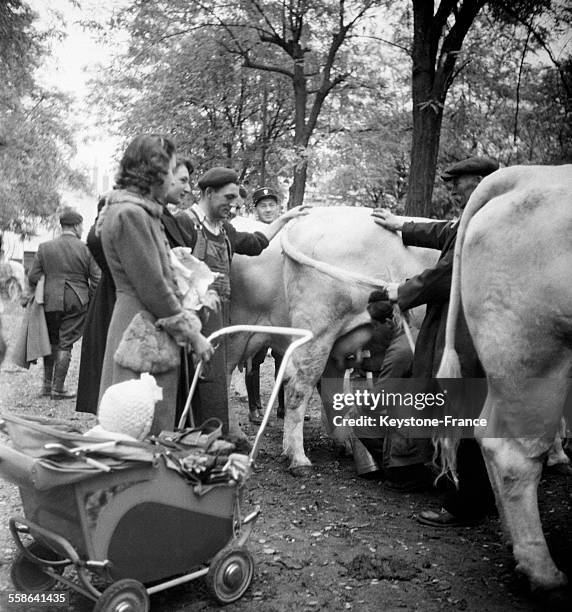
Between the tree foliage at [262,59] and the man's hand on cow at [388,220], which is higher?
the tree foliage at [262,59]

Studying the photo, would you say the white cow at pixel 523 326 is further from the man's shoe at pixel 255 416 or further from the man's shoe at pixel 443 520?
the man's shoe at pixel 255 416

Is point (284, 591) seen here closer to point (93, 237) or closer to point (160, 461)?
point (160, 461)

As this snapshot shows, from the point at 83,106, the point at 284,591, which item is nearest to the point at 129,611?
the point at 284,591

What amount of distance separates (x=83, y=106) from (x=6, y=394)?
124 inches

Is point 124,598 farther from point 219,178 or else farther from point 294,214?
point 294,214

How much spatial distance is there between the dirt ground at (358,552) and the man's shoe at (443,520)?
5 centimetres

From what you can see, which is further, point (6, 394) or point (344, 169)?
point (344, 169)

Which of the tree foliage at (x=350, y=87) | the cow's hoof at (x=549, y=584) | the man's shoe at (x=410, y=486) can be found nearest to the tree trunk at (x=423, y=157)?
the tree foliage at (x=350, y=87)

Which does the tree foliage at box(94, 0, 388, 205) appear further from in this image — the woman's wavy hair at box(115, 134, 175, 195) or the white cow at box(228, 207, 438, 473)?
the woman's wavy hair at box(115, 134, 175, 195)

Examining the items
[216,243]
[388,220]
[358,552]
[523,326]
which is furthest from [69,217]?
[523,326]

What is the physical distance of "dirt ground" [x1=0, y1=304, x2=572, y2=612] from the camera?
255cm

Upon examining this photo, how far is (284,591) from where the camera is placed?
8.63 feet

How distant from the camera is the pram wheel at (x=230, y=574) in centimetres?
242

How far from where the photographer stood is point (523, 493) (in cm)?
268
